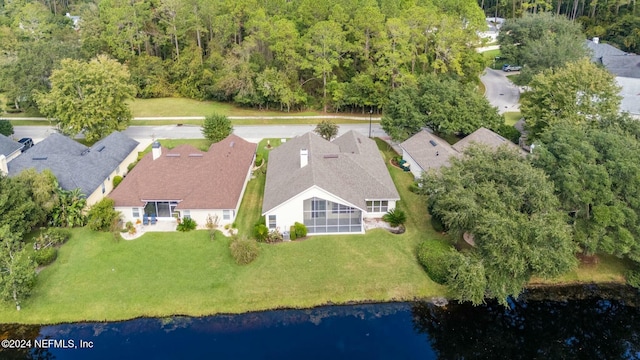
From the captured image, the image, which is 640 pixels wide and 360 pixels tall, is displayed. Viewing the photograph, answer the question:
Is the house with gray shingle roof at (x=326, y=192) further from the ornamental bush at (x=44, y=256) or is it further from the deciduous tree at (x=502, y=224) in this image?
the ornamental bush at (x=44, y=256)

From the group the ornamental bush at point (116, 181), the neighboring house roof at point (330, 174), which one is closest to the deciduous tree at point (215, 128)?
the neighboring house roof at point (330, 174)

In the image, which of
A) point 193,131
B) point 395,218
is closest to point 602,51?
point 395,218

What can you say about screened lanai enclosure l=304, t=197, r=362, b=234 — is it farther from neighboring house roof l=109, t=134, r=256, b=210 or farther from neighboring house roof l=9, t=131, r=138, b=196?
neighboring house roof l=9, t=131, r=138, b=196

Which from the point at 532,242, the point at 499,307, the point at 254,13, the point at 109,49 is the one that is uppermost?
the point at 254,13

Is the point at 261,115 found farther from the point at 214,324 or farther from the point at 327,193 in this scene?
the point at 214,324

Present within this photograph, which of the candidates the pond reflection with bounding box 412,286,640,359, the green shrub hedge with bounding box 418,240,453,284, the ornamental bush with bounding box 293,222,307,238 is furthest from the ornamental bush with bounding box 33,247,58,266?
the green shrub hedge with bounding box 418,240,453,284

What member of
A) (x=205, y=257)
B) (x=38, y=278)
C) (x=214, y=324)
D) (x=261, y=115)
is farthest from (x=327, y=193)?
(x=261, y=115)
